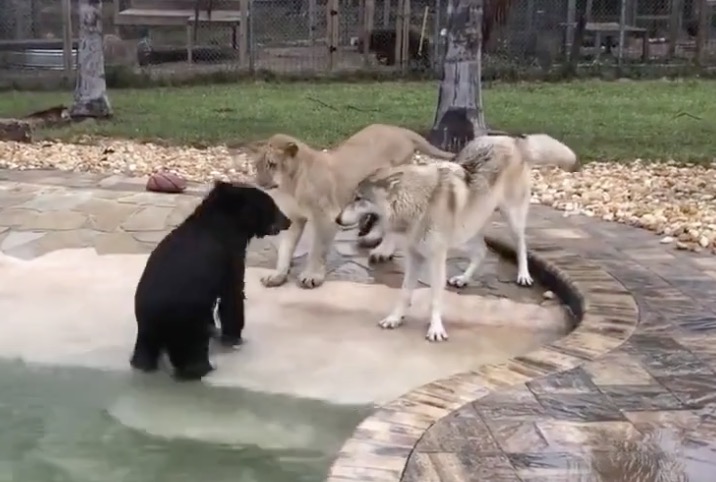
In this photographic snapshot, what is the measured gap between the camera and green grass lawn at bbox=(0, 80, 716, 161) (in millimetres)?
10297

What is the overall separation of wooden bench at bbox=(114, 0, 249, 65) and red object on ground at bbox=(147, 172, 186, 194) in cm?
901

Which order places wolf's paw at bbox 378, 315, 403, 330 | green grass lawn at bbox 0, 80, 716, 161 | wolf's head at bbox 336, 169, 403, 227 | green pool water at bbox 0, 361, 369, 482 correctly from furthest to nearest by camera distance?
1. green grass lawn at bbox 0, 80, 716, 161
2. wolf's paw at bbox 378, 315, 403, 330
3. wolf's head at bbox 336, 169, 403, 227
4. green pool water at bbox 0, 361, 369, 482

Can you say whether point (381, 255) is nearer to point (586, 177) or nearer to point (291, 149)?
point (291, 149)

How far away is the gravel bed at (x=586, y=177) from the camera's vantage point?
6832 millimetres

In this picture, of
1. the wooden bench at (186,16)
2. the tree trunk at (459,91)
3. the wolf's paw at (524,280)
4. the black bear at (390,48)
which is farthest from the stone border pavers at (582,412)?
the black bear at (390,48)

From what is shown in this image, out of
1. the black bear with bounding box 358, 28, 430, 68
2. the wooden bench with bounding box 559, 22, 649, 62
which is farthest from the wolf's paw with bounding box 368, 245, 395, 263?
the wooden bench with bounding box 559, 22, 649, 62

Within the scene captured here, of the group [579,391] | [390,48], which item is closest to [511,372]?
[579,391]

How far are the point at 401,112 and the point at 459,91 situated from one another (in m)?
2.83

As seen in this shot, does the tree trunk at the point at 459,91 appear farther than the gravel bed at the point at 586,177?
Yes

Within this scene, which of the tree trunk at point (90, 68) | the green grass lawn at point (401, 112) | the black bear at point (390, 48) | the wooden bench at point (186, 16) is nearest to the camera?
the green grass lawn at point (401, 112)

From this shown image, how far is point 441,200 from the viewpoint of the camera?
4.91 meters

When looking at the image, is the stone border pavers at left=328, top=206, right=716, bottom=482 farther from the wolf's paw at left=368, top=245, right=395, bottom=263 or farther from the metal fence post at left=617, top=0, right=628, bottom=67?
→ the metal fence post at left=617, top=0, right=628, bottom=67

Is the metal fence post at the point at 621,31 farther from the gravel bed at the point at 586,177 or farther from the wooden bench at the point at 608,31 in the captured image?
the gravel bed at the point at 586,177

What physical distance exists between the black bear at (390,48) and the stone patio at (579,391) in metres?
11.1
